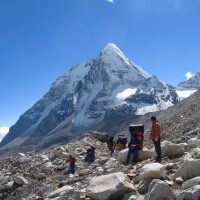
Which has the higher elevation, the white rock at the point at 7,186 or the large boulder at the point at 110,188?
the white rock at the point at 7,186

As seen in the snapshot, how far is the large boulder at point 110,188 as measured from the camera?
1141 centimetres

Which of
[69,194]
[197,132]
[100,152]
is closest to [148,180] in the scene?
[69,194]

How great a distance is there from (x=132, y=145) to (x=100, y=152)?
50.0ft

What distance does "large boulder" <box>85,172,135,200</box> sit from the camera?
37.4ft

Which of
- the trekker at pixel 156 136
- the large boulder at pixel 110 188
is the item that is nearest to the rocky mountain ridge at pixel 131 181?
the large boulder at pixel 110 188

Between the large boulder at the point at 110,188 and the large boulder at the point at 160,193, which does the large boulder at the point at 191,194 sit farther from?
the large boulder at the point at 110,188

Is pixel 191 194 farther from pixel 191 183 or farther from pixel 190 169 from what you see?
pixel 190 169

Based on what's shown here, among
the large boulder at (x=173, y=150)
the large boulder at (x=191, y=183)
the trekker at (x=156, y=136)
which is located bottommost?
the large boulder at (x=191, y=183)

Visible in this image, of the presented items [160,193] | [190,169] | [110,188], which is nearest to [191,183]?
[160,193]

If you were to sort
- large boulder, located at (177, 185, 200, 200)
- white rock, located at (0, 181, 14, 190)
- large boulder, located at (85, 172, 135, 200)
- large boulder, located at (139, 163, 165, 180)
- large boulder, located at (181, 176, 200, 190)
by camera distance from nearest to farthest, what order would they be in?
large boulder, located at (177, 185, 200, 200) → large boulder, located at (181, 176, 200, 190) → large boulder, located at (85, 172, 135, 200) → large boulder, located at (139, 163, 165, 180) → white rock, located at (0, 181, 14, 190)

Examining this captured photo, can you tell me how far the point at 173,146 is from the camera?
16.1 metres

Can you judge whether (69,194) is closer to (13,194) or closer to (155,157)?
(155,157)

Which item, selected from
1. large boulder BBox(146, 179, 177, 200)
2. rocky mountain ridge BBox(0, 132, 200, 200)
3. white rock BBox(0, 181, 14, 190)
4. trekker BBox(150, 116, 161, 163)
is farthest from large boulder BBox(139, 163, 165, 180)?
white rock BBox(0, 181, 14, 190)

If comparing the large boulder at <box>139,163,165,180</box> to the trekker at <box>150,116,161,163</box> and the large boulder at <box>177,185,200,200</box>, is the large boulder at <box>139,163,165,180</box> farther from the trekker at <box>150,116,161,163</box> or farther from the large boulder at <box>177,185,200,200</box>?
the trekker at <box>150,116,161,163</box>
